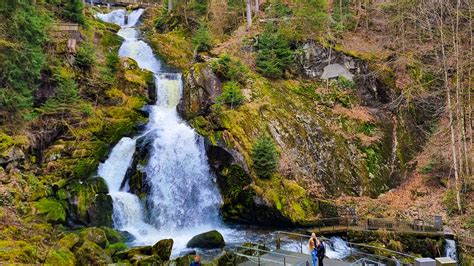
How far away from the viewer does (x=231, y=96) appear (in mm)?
24328

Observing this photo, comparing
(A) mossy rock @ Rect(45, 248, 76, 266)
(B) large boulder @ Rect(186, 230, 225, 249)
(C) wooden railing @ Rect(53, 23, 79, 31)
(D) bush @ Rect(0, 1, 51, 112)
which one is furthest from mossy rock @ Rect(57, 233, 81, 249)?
(C) wooden railing @ Rect(53, 23, 79, 31)

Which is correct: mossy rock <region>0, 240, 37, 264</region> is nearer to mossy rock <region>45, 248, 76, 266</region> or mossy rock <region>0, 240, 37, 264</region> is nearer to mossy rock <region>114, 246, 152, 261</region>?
mossy rock <region>45, 248, 76, 266</region>

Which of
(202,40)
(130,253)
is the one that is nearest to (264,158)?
(130,253)

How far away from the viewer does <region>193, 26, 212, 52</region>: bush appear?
31.2 m

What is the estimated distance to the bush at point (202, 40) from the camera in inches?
1228

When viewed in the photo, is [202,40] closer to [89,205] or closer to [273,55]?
[273,55]

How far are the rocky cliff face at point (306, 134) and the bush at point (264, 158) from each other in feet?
1.41

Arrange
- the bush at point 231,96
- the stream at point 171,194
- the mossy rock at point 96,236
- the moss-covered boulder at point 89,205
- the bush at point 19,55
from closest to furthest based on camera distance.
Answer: the mossy rock at point 96,236 → the moss-covered boulder at point 89,205 → the stream at point 171,194 → the bush at point 19,55 → the bush at point 231,96

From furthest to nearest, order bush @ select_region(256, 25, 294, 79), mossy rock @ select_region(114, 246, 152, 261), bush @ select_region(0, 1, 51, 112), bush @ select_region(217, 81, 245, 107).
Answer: bush @ select_region(256, 25, 294, 79)
bush @ select_region(217, 81, 245, 107)
bush @ select_region(0, 1, 51, 112)
mossy rock @ select_region(114, 246, 152, 261)

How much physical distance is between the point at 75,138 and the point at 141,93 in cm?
663

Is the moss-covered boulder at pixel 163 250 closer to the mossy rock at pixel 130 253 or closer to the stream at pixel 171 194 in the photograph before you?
the mossy rock at pixel 130 253

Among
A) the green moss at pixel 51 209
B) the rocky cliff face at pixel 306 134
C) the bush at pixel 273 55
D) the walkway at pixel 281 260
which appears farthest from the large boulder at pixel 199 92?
the walkway at pixel 281 260

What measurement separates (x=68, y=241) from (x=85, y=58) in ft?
47.7

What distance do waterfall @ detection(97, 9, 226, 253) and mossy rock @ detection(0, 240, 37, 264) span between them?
6168 millimetres
